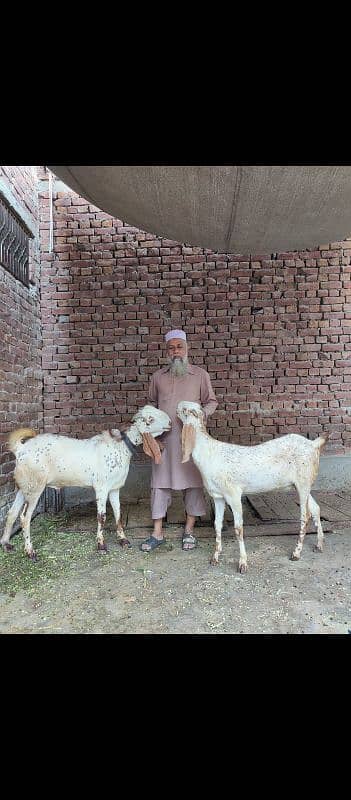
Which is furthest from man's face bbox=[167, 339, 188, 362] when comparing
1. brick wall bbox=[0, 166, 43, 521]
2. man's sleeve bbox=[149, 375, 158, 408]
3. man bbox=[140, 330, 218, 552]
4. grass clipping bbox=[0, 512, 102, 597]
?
grass clipping bbox=[0, 512, 102, 597]

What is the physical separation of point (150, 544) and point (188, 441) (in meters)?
1.02

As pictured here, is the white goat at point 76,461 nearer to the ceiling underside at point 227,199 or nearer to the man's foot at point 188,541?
the man's foot at point 188,541

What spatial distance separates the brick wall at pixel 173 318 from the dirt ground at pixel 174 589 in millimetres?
1893

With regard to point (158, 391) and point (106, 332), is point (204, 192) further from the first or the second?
point (106, 332)

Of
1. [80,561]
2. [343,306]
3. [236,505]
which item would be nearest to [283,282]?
[343,306]

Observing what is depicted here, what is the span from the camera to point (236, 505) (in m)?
3.39

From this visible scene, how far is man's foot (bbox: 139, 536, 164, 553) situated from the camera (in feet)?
12.4

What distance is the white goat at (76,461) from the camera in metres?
3.59

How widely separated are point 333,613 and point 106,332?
4030 mm

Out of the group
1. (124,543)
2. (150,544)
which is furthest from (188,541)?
(124,543)

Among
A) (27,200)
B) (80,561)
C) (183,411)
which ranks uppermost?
(27,200)

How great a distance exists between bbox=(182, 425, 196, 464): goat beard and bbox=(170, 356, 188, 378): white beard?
66cm

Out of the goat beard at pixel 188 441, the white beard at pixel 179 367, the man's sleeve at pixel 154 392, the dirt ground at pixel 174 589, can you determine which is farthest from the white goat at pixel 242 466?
the man's sleeve at pixel 154 392

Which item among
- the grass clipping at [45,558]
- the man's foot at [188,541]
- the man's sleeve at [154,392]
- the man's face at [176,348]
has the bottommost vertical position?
the grass clipping at [45,558]
